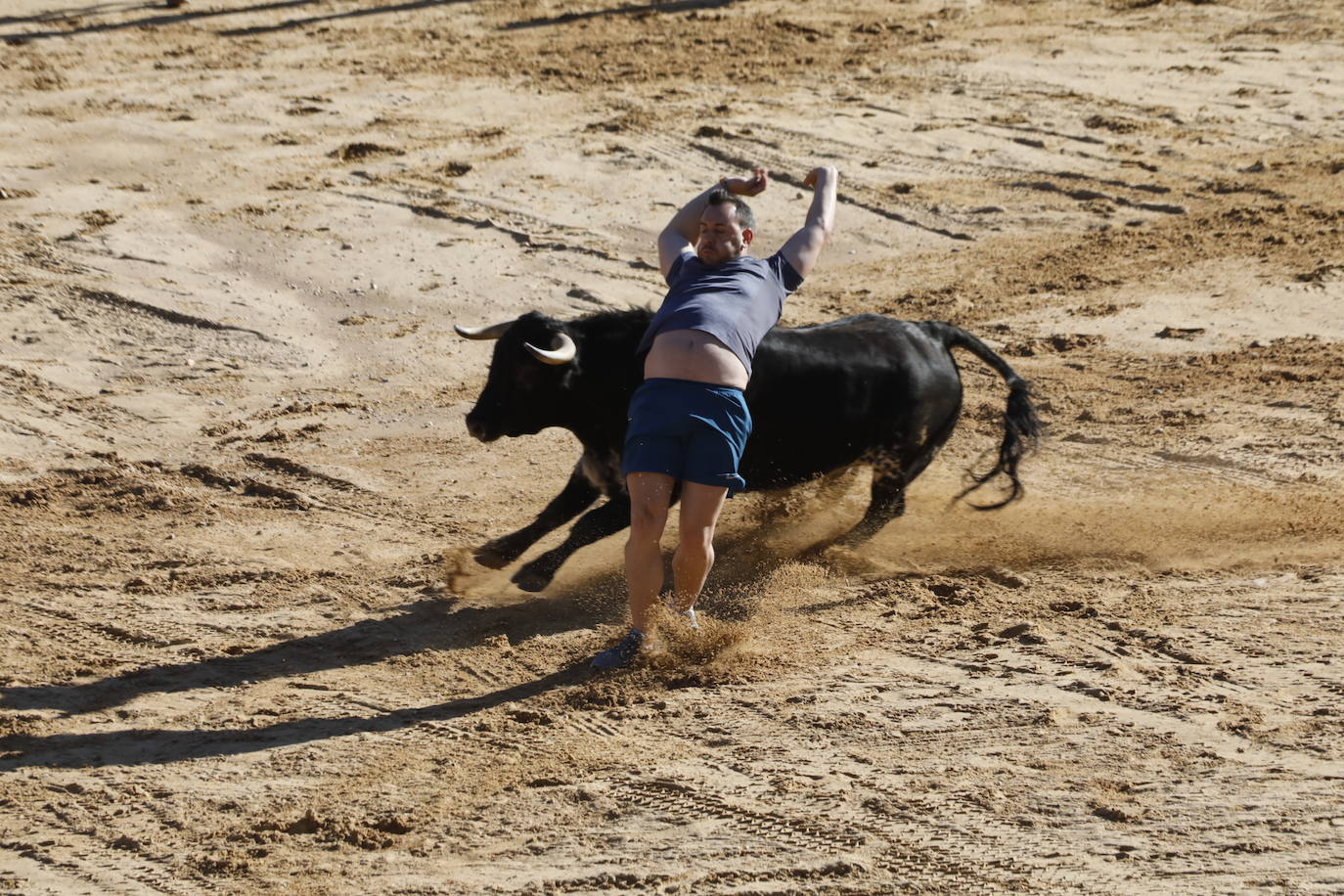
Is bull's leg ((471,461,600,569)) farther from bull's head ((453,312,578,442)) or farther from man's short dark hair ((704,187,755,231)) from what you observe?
man's short dark hair ((704,187,755,231))

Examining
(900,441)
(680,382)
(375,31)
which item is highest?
(375,31)

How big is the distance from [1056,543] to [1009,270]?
3.60 m

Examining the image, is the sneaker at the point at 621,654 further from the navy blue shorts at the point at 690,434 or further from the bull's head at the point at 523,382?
the bull's head at the point at 523,382

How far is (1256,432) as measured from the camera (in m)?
7.97

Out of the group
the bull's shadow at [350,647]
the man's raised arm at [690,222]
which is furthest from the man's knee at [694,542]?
the man's raised arm at [690,222]

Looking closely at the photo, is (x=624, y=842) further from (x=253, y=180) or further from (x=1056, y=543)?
(x=253, y=180)

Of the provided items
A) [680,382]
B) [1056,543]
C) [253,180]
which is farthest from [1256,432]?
[253,180]

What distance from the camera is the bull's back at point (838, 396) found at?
21.3 ft

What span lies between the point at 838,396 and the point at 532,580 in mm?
1515

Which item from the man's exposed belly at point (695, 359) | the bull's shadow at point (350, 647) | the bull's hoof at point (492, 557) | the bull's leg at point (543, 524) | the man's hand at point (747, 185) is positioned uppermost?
the man's hand at point (747, 185)

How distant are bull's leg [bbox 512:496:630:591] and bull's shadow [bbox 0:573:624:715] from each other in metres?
0.10

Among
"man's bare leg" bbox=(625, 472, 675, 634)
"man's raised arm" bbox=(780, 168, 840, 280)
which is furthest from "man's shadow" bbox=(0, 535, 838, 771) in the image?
"man's raised arm" bbox=(780, 168, 840, 280)

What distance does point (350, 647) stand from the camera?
239 inches

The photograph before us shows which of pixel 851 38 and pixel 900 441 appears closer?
pixel 900 441
